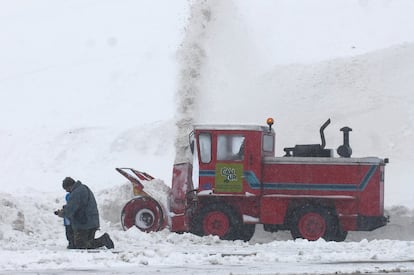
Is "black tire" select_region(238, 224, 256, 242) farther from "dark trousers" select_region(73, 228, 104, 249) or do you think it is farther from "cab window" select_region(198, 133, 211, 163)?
"dark trousers" select_region(73, 228, 104, 249)

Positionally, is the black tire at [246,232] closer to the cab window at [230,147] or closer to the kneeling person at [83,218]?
the cab window at [230,147]

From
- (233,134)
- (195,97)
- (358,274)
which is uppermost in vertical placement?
(195,97)

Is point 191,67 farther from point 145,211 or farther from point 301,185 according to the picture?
point 301,185

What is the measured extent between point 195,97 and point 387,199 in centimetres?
621

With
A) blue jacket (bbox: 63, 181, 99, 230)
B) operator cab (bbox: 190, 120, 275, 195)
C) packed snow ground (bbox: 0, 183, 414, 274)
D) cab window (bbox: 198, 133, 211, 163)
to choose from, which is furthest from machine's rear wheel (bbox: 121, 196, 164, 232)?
blue jacket (bbox: 63, 181, 99, 230)

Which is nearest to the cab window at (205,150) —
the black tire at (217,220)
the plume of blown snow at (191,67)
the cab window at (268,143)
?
the black tire at (217,220)

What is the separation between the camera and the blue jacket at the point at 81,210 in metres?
15.0

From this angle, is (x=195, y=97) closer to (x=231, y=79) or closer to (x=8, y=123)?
(x=231, y=79)

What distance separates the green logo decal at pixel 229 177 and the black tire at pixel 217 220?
1.26 feet

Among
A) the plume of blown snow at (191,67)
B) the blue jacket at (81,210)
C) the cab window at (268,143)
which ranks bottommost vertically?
the blue jacket at (81,210)

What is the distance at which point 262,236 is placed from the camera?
19500 mm

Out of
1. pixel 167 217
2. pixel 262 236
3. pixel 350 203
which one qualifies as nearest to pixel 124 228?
pixel 167 217

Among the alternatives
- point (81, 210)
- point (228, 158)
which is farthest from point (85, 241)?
point (228, 158)

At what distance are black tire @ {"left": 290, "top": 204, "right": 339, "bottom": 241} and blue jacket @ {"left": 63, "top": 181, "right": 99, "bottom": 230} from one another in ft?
14.9
